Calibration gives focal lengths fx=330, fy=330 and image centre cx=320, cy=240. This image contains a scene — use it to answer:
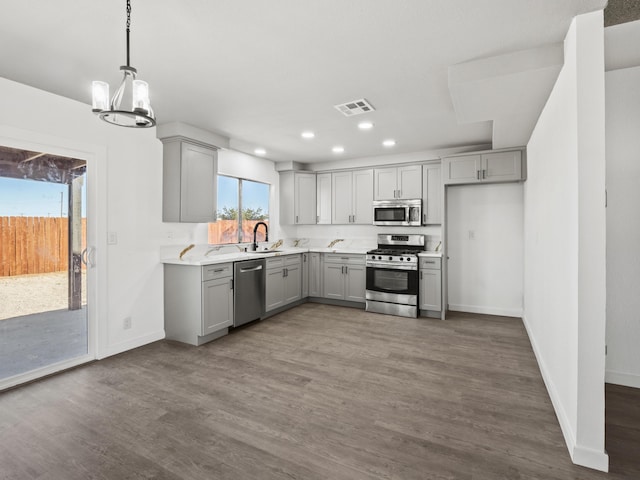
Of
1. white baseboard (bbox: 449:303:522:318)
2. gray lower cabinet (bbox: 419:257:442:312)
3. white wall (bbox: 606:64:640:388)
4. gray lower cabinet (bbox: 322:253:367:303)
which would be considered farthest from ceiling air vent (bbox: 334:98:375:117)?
white baseboard (bbox: 449:303:522:318)

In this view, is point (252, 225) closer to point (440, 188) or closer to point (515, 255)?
point (440, 188)

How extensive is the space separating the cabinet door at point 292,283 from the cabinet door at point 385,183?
1.82m

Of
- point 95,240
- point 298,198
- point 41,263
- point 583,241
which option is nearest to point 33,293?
point 41,263

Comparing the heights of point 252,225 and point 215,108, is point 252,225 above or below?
below

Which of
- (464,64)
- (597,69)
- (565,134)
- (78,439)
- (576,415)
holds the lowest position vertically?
(78,439)

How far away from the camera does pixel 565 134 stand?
6.81 ft

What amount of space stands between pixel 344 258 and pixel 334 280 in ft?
1.36

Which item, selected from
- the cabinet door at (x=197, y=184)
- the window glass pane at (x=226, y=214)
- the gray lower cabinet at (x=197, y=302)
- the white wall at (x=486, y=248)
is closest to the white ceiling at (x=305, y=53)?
the cabinet door at (x=197, y=184)

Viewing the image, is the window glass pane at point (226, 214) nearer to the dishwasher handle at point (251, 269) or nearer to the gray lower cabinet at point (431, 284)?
the dishwasher handle at point (251, 269)

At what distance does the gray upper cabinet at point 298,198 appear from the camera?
19.8 ft

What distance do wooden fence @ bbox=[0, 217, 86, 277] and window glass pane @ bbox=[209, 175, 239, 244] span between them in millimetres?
1833

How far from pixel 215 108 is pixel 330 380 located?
→ 2.87 metres

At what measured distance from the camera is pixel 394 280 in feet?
16.4

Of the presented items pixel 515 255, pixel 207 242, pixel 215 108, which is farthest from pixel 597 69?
pixel 207 242
